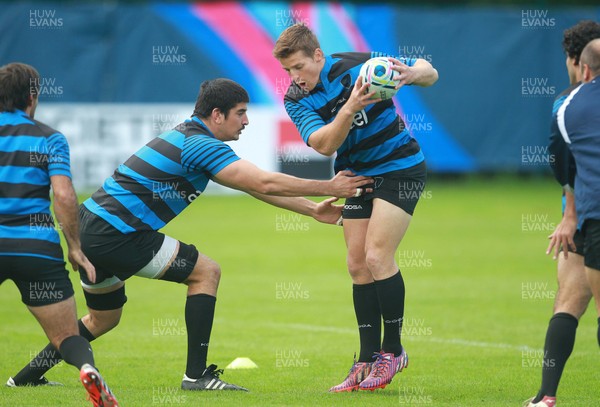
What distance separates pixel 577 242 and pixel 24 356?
4.76 metres

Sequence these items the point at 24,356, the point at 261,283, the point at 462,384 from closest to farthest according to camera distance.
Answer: the point at 462,384
the point at 24,356
the point at 261,283

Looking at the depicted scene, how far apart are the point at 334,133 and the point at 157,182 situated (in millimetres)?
1315

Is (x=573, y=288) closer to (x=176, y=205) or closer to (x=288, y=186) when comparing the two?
(x=288, y=186)

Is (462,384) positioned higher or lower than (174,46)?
lower

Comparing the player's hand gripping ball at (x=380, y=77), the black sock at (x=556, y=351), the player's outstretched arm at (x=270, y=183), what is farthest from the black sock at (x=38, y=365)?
the black sock at (x=556, y=351)

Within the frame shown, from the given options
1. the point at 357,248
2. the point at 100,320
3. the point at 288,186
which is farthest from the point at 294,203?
the point at 100,320

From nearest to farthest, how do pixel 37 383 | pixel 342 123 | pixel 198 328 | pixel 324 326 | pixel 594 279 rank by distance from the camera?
pixel 594 279, pixel 342 123, pixel 198 328, pixel 37 383, pixel 324 326

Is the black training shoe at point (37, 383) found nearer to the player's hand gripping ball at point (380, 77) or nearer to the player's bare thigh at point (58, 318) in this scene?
the player's bare thigh at point (58, 318)

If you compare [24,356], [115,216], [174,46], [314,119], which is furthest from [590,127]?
[174,46]

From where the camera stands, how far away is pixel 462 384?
6.95 m

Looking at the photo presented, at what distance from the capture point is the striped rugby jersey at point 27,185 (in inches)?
220

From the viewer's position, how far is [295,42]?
659 cm

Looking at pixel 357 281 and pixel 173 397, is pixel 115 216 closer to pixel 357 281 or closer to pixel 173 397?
pixel 173 397

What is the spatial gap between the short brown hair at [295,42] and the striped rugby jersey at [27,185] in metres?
1.80
